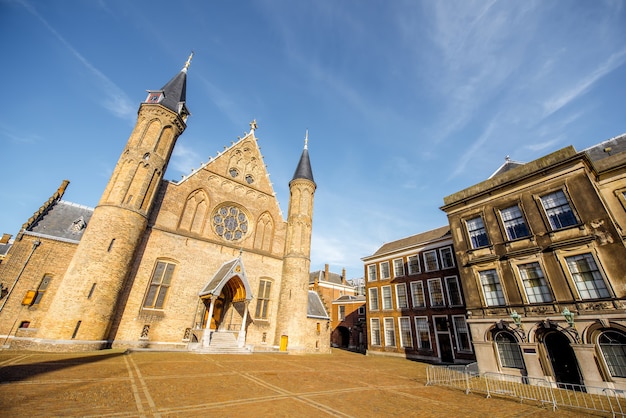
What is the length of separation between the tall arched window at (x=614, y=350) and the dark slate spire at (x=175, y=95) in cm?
2760

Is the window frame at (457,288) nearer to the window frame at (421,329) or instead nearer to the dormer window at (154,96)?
the window frame at (421,329)

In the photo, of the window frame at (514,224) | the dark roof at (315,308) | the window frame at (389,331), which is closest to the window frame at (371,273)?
the window frame at (389,331)

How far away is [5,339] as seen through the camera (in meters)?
14.9

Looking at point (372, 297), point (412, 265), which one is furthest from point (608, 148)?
point (372, 297)

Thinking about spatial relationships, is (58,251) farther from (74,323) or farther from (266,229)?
(266,229)

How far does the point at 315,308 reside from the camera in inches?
977

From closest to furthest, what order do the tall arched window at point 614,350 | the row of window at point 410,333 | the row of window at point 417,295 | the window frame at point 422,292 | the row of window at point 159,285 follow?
the tall arched window at point 614,350
the row of window at point 159,285
the row of window at point 410,333
the row of window at point 417,295
the window frame at point 422,292

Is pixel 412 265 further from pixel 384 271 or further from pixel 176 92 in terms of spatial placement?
pixel 176 92

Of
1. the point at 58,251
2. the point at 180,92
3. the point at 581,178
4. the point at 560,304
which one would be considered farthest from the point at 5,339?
the point at 581,178

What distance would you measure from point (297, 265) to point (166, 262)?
10265 millimetres

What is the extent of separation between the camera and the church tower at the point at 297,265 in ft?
68.6

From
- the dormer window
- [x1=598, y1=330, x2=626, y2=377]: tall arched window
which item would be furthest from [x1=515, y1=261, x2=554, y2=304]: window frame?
the dormer window

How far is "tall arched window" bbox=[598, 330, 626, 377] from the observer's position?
397 inches

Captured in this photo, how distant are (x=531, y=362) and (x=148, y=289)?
847 inches
